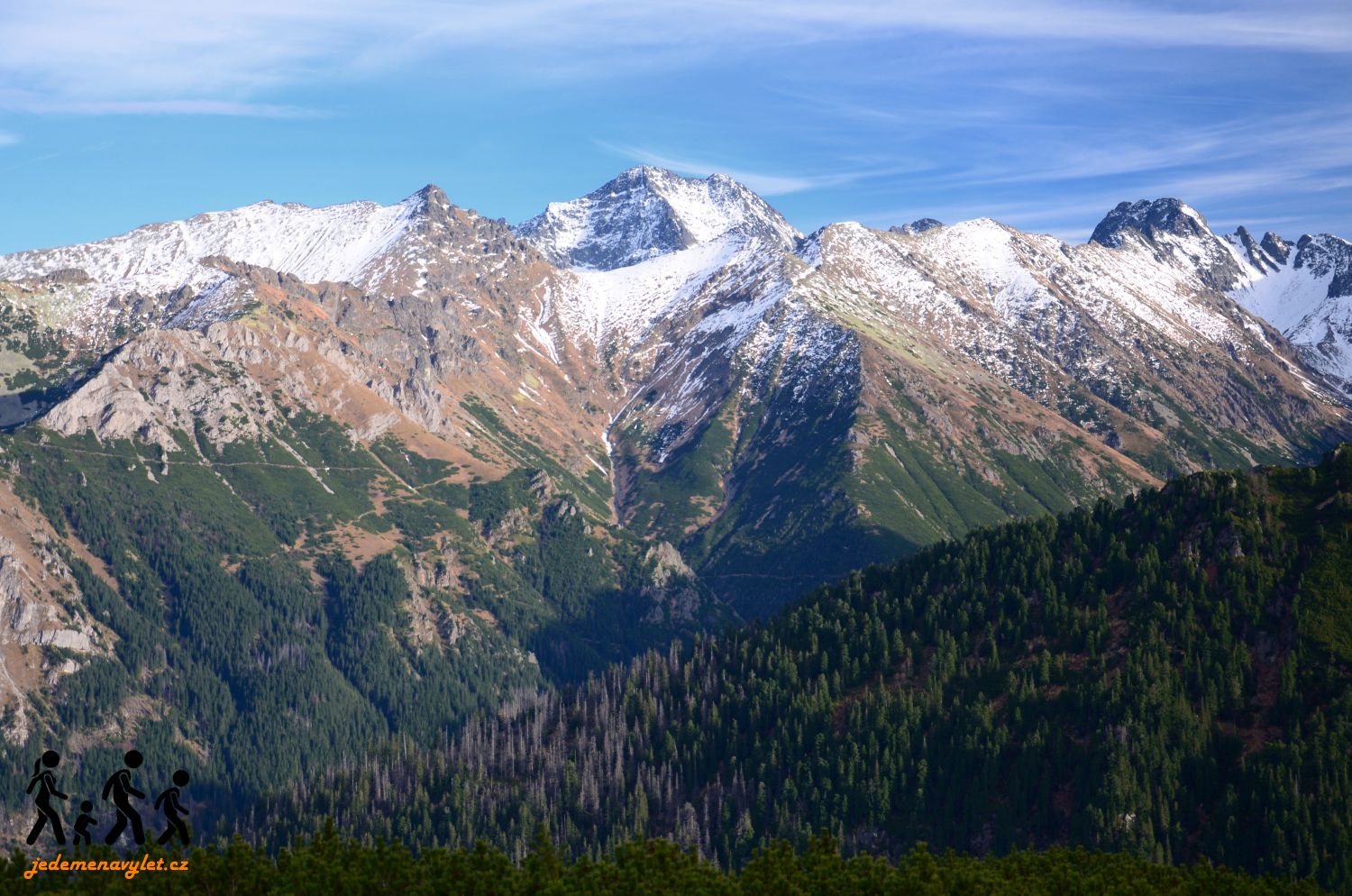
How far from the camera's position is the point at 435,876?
545 ft

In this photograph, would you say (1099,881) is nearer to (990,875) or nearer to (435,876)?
(990,875)

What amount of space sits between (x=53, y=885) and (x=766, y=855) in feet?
255

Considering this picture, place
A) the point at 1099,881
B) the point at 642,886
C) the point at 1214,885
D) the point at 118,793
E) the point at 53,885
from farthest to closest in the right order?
the point at 1214,885
the point at 1099,881
the point at 642,886
the point at 53,885
the point at 118,793

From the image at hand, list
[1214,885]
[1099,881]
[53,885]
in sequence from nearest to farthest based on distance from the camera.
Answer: [53,885] → [1099,881] → [1214,885]

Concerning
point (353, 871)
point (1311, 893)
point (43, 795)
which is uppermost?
point (43, 795)

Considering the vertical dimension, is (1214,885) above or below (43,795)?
below

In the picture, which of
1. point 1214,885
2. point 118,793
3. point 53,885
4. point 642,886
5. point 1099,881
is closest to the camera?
point 118,793

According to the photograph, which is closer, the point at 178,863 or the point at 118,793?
the point at 118,793

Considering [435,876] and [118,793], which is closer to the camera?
[118,793]

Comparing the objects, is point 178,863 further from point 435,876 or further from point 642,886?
point 642,886

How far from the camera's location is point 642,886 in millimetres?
162750

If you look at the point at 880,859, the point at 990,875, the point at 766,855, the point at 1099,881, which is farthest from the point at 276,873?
the point at 1099,881

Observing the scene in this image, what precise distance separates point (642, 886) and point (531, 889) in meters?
12.2

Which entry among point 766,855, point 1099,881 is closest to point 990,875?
point 1099,881
